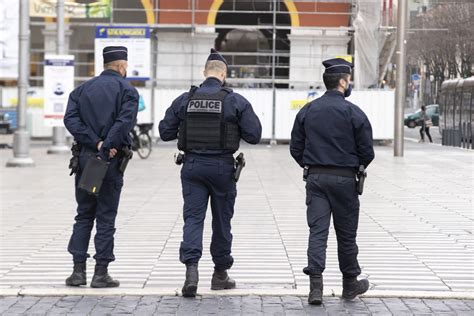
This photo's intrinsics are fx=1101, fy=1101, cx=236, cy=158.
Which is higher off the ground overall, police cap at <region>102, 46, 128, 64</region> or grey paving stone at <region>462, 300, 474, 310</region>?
police cap at <region>102, 46, 128, 64</region>

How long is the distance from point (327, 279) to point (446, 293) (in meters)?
1.13

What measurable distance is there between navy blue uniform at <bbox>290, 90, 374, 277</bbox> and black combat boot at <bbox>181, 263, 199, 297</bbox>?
82 centimetres

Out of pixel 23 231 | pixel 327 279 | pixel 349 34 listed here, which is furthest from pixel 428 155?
pixel 327 279

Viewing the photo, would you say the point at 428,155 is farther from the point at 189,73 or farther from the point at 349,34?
the point at 189,73

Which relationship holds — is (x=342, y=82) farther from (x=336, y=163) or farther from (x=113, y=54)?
(x=113, y=54)

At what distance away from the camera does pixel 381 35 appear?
125ft

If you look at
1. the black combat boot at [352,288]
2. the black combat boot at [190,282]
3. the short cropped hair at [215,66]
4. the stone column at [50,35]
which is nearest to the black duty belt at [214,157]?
the short cropped hair at [215,66]

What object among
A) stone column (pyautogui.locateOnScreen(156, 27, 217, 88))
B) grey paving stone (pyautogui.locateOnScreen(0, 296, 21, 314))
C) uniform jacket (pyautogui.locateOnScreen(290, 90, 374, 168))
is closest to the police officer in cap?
grey paving stone (pyautogui.locateOnScreen(0, 296, 21, 314))

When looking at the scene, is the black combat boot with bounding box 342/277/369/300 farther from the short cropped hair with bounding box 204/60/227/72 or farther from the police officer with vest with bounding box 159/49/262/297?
the short cropped hair with bounding box 204/60/227/72

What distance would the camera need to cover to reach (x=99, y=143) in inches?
324

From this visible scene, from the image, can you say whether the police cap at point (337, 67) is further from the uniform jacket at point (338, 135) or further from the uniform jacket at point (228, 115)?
the uniform jacket at point (228, 115)

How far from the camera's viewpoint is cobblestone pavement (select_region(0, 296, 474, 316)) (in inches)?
289

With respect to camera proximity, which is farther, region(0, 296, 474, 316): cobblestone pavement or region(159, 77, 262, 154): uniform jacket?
region(159, 77, 262, 154): uniform jacket

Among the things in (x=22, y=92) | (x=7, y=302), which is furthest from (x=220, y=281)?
(x=22, y=92)
